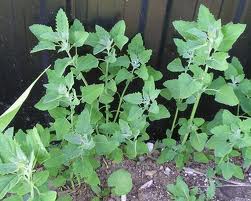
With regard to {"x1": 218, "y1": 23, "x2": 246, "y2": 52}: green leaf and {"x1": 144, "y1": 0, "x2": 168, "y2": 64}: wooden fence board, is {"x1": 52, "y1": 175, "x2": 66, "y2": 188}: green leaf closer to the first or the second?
{"x1": 144, "y1": 0, "x2": 168, "y2": 64}: wooden fence board

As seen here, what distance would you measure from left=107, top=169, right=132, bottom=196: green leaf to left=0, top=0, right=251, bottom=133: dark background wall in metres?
0.54

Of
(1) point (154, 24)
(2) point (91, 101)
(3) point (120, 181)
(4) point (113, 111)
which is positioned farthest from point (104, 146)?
(1) point (154, 24)

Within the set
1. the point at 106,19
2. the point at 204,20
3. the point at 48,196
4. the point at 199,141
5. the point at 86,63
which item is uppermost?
the point at 204,20

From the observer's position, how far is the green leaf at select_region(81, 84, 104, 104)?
6.17 ft

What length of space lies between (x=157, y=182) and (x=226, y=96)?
59 centimetres

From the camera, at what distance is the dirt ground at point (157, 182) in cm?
221

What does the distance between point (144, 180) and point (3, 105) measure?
2.65 ft

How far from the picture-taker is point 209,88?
2023mm

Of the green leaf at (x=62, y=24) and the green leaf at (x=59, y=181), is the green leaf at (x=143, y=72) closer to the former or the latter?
the green leaf at (x=62, y=24)

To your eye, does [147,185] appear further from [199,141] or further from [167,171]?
[199,141]

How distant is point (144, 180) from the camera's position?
89.7 inches

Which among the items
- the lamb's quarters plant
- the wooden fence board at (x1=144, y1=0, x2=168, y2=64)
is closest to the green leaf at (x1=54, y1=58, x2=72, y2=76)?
the lamb's quarters plant

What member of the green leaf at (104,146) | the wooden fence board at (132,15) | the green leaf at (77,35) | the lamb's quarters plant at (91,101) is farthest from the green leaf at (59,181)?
the wooden fence board at (132,15)

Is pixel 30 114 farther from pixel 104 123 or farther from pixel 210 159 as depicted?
pixel 210 159
